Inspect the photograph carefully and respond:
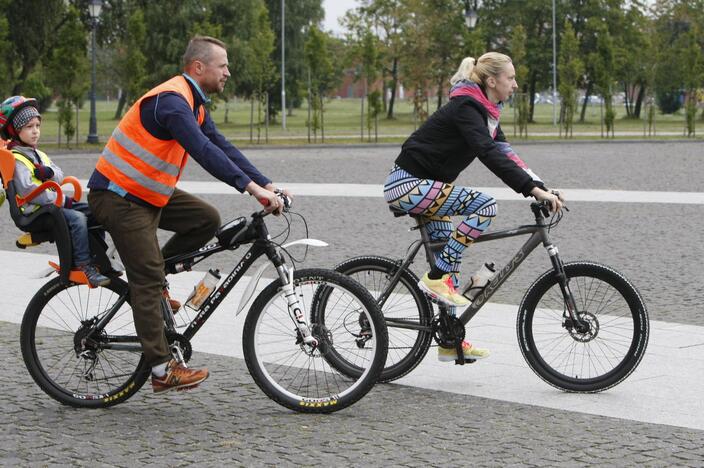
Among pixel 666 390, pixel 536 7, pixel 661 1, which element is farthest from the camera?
pixel 661 1

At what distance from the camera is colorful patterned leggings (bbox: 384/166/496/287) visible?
613 cm

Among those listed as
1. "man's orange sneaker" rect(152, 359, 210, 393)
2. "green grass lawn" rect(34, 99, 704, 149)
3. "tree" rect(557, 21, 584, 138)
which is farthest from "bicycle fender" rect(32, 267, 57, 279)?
"tree" rect(557, 21, 584, 138)

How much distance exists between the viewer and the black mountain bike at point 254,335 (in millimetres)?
5660

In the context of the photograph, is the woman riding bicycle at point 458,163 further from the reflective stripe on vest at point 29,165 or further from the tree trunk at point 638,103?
the tree trunk at point 638,103

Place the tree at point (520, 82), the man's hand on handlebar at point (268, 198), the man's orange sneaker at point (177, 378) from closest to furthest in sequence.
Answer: the man's hand on handlebar at point (268, 198), the man's orange sneaker at point (177, 378), the tree at point (520, 82)

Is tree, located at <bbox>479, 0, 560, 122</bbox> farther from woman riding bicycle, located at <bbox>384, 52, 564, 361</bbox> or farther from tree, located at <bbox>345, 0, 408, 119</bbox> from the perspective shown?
woman riding bicycle, located at <bbox>384, 52, 564, 361</bbox>

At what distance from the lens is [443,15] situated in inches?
2931

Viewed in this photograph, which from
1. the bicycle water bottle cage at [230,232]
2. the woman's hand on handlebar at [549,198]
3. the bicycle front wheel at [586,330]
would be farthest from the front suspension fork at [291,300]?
the woman's hand on handlebar at [549,198]

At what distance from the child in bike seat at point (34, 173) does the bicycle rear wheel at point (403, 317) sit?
1.39 metres

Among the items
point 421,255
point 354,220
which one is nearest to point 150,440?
point 421,255

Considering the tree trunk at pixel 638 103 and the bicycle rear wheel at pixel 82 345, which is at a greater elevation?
the tree trunk at pixel 638 103

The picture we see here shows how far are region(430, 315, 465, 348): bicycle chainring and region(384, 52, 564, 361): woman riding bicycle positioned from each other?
6.2 inches

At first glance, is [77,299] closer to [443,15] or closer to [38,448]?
[38,448]

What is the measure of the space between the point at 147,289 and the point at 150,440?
712 mm
